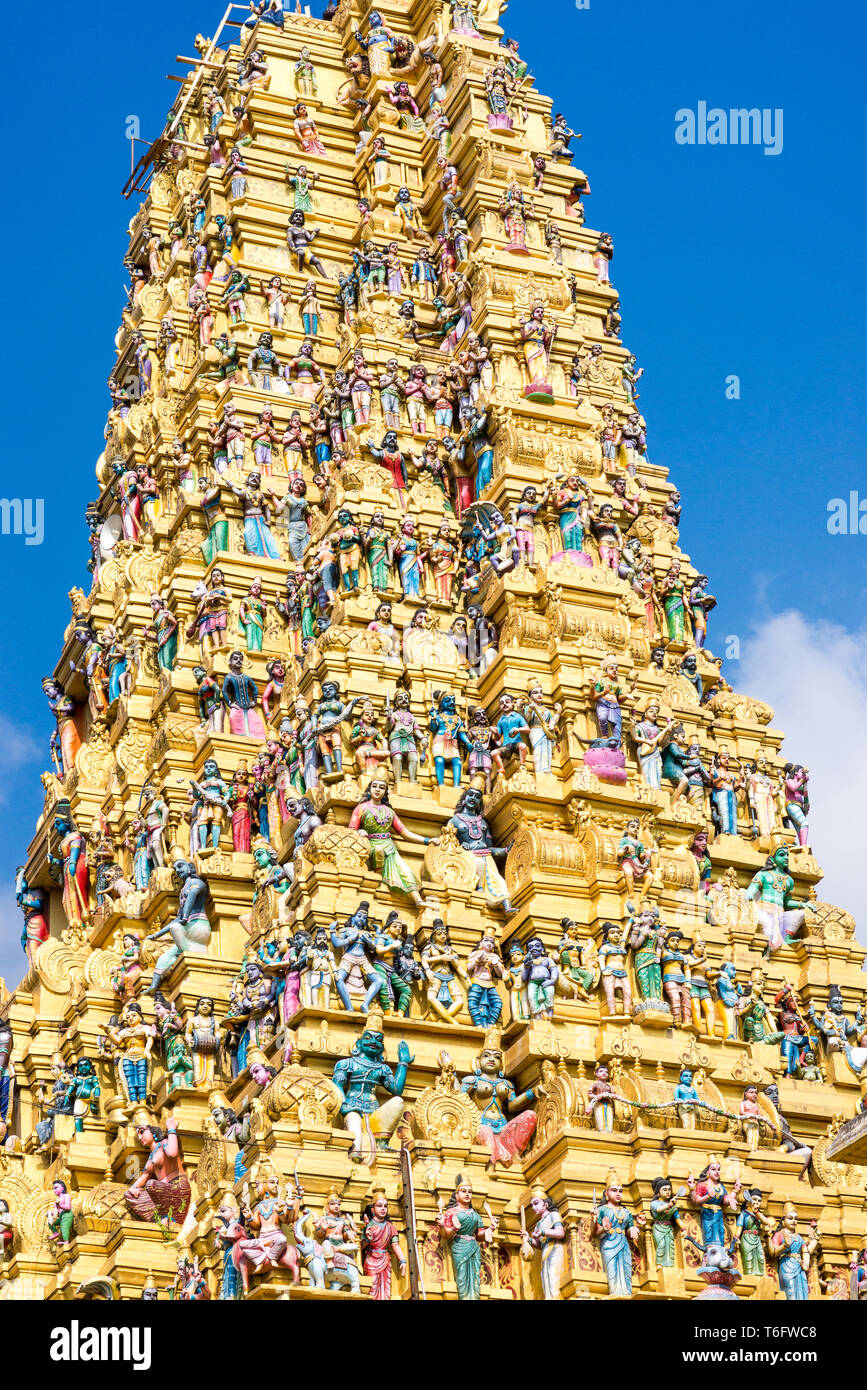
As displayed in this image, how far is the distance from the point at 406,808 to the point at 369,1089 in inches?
184

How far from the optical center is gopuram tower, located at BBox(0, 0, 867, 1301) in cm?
2803

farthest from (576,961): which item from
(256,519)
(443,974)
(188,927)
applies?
(256,519)

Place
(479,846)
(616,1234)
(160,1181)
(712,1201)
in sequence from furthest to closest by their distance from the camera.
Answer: (479,846) < (160,1181) < (712,1201) < (616,1234)

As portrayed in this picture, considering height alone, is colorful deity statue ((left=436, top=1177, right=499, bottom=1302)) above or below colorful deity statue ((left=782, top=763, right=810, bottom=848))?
below

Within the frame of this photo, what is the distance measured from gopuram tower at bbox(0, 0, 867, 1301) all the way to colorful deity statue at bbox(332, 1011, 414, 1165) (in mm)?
53

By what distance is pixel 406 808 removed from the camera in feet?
104

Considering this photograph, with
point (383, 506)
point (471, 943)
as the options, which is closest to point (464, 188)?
point (383, 506)

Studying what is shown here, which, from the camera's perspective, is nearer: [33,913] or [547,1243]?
[547,1243]

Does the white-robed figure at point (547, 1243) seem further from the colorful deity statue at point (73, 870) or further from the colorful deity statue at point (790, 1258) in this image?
the colorful deity statue at point (73, 870)

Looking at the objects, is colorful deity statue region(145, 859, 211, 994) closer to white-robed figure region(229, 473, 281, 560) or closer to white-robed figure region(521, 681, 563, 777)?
white-robed figure region(521, 681, 563, 777)

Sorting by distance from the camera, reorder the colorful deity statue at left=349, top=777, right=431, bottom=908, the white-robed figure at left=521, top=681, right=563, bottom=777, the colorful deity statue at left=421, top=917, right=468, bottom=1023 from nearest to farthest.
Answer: the colorful deity statue at left=421, top=917, right=468, bottom=1023
the colorful deity statue at left=349, top=777, right=431, bottom=908
the white-robed figure at left=521, top=681, right=563, bottom=777

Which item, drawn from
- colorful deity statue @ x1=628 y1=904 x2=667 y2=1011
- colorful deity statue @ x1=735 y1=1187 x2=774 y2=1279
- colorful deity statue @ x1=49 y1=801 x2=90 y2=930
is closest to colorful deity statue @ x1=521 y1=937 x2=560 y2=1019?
colorful deity statue @ x1=628 y1=904 x2=667 y2=1011

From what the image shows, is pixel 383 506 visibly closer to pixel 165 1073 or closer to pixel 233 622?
pixel 233 622

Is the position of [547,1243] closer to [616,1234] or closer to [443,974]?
[616,1234]
